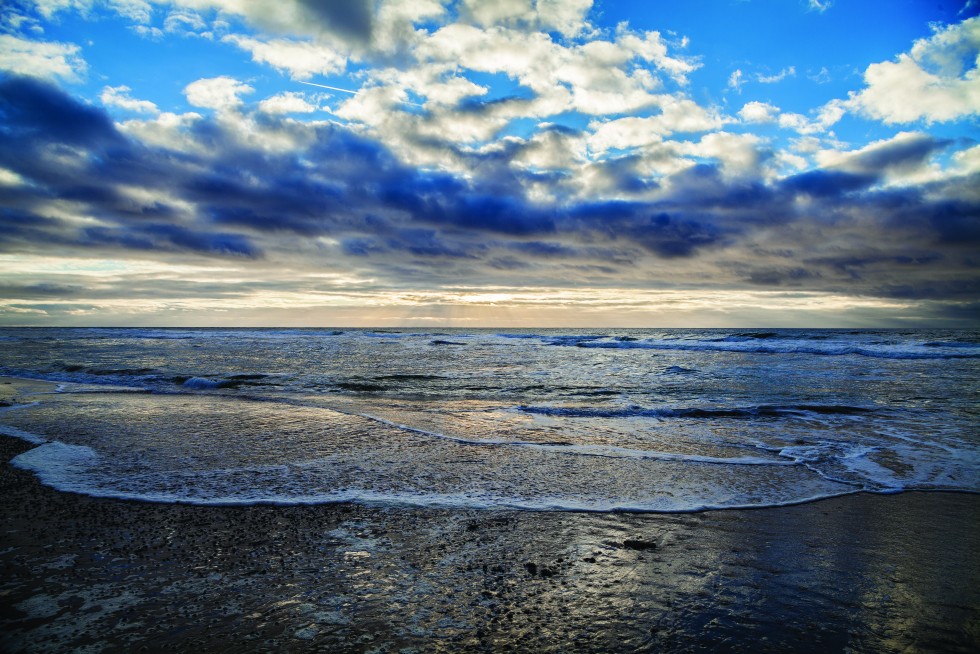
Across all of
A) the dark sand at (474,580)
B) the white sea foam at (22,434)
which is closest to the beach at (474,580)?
the dark sand at (474,580)

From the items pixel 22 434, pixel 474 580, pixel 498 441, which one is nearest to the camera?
pixel 474 580

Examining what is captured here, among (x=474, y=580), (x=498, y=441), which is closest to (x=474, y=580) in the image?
(x=474, y=580)

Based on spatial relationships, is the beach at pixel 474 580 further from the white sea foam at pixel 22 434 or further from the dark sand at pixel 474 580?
the white sea foam at pixel 22 434

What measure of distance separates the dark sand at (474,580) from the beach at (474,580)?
15 millimetres

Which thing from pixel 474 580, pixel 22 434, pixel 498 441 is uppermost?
pixel 474 580

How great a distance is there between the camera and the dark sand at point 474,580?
2809 millimetres

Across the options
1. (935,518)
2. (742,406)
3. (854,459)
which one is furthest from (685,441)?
(742,406)

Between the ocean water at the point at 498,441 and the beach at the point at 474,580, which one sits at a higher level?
the beach at the point at 474,580

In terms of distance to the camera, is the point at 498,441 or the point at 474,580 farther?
the point at 498,441

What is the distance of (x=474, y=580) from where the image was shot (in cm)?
342

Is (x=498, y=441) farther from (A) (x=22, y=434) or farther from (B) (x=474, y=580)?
(A) (x=22, y=434)

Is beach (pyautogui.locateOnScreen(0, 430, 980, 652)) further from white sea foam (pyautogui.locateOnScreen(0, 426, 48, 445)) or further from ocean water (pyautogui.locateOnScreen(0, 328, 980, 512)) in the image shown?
white sea foam (pyautogui.locateOnScreen(0, 426, 48, 445))

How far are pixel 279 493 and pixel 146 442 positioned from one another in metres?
3.75

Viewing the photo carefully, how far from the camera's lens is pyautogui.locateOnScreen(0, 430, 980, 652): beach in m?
2.81
